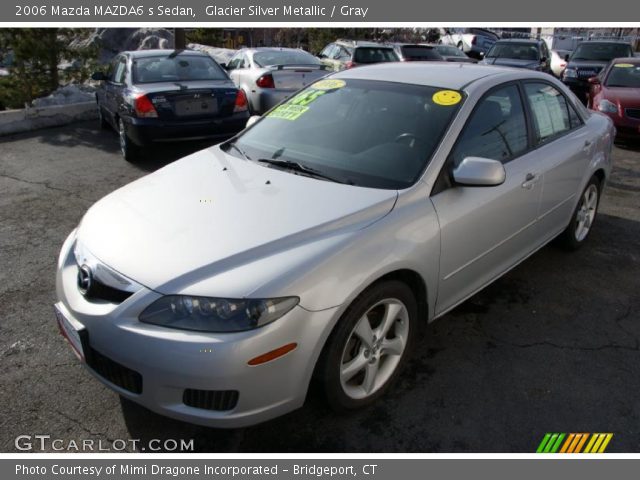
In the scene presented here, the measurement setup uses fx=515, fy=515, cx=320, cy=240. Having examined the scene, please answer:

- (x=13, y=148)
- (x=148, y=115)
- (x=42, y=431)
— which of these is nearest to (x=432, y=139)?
(x=42, y=431)

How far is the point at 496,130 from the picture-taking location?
10.5 feet

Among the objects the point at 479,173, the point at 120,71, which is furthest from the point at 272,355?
the point at 120,71

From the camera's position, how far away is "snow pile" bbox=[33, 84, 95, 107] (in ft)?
33.1

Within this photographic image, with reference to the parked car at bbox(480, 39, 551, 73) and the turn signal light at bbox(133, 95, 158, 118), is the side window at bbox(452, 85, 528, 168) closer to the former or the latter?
the turn signal light at bbox(133, 95, 158, 118)

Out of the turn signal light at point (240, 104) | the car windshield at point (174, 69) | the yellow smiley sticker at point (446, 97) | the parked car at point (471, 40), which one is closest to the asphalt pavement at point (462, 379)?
the yellow smiley sticker at point (446, 97)

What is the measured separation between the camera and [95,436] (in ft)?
8.04

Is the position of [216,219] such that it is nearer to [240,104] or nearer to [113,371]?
[113,371]

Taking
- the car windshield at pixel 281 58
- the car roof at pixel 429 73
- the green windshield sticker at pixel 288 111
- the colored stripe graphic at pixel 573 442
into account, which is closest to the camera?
the colored stripe graphic at pixel 573 442

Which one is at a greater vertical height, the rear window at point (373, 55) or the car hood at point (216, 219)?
the car hood at point (216, 219)

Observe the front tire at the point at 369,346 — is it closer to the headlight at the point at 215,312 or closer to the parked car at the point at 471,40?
the headlight at the point at 215,312

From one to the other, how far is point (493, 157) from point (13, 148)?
7.71m

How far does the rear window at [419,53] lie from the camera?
1388cm
